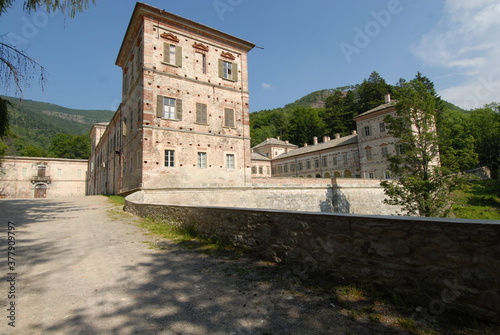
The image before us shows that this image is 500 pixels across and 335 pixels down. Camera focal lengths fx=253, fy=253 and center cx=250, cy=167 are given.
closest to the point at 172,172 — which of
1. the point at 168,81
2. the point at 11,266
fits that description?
the point at 168,81

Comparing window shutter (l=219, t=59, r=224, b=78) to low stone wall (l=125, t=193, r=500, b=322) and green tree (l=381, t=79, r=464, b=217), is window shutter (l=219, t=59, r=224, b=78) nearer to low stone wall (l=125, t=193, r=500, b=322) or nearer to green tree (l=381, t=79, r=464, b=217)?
green tree (l=381, t=79, r=464, b=217)

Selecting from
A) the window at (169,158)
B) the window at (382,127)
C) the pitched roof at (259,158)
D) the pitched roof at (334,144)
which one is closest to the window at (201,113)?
the window at (169,158)

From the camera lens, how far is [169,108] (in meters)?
18.5

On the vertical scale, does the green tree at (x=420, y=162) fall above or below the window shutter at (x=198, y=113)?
below

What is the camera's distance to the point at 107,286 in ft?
12.2

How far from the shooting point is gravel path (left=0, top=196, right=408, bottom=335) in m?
2.68

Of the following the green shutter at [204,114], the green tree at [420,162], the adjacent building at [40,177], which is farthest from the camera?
the adjacent building at [40,177]

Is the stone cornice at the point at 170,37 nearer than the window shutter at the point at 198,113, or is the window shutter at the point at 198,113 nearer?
the stone cornice at the point at 170,37

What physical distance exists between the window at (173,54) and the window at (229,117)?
4958 mm

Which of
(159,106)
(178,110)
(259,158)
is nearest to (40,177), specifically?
(159,106)

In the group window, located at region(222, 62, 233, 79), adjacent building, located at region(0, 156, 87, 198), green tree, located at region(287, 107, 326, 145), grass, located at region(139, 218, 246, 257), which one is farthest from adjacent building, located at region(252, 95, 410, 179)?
adjacent building, located at region(0, 156, 87, 198)

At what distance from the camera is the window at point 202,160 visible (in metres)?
19.2

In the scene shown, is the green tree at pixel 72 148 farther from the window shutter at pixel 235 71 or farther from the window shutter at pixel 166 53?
the window shutter at pixel 235 71

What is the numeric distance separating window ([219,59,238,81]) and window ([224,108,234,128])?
282 cm
